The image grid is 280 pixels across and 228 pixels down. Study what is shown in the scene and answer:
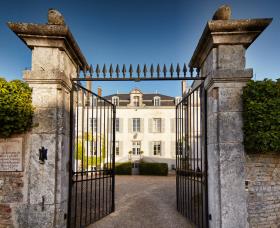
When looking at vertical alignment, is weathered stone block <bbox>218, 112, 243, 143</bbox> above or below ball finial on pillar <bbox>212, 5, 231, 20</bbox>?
below

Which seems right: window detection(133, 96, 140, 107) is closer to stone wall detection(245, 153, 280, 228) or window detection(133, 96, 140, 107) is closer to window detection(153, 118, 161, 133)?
window detection(153, 118, 161, 133)

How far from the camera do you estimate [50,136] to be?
11.3 ft

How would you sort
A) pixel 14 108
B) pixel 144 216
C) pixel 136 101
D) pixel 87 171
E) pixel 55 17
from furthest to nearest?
pixel 136 101 → pixel 144 216 → pixel 87 171 → pixel 55 17 → pixel 14 108

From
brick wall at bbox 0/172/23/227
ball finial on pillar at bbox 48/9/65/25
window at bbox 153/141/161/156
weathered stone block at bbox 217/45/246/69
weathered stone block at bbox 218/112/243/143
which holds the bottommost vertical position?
window at bbox 153/141/161/156

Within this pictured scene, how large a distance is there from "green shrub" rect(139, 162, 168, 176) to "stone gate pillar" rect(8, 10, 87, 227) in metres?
13.9

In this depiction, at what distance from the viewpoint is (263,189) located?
3.30m

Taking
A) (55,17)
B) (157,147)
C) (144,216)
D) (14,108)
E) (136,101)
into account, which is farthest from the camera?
(136,101)

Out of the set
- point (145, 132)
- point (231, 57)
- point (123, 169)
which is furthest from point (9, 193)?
point (145, 132)

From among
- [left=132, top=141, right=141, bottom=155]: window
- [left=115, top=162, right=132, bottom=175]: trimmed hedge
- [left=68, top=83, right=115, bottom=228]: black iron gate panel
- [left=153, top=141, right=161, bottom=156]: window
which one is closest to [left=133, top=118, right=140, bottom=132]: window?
[left=132, top=141, right=141, bottom=155]: window

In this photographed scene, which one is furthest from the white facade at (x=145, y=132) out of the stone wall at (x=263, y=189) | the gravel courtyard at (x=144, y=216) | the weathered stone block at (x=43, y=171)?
the weathered stone block at (x=43, y=171)

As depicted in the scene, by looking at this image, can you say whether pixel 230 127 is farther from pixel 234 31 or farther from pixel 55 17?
pixel 55 17

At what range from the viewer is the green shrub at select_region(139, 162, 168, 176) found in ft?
55.2

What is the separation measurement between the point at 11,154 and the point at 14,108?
0.75 metres

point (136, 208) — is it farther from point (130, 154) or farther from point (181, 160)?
point (130, 154)
